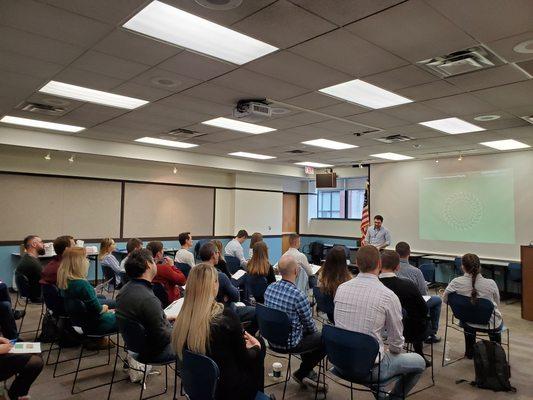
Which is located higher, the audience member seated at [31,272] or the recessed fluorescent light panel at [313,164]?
the recessed fluorescent light panel at [313,164]

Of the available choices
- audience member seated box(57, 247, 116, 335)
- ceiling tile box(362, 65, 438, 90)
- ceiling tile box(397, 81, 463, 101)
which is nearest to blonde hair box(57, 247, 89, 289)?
audience member seated box(57, 247, 116, 335)

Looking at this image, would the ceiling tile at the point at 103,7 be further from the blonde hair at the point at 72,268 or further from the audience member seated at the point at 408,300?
the audience member seated at the point at 408,300

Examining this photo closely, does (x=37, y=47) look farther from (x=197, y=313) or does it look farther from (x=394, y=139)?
(x=394, y=139)

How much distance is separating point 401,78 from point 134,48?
8.62 ft

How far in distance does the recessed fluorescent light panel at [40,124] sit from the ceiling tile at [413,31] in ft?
17.7

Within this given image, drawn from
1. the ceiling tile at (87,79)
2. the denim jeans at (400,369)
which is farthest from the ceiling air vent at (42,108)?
the denim jeans at (400,369)

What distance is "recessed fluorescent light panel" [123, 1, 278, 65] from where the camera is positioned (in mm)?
2822

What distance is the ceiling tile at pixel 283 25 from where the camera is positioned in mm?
2684

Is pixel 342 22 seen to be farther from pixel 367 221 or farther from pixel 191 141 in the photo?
pixel 367 221

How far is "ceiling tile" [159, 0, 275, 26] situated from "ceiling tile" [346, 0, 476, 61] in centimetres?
74

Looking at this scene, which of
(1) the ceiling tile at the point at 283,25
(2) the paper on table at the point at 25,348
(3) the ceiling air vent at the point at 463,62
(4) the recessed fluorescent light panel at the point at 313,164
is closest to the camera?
(1) the ceiling tile at the point at 283,25

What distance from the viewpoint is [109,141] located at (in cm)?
785

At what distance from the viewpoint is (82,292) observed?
343 cm

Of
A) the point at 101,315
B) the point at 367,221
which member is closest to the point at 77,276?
the point at 101,315
